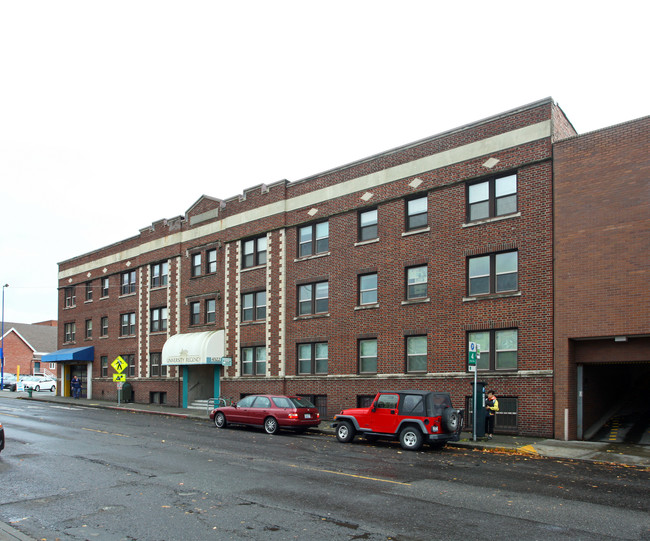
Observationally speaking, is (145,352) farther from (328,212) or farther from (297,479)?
(297,479)

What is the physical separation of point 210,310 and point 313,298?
27.7 feet

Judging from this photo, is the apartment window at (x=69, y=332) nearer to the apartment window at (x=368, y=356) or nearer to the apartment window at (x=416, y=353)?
the apartment window at (x=368, y=356)

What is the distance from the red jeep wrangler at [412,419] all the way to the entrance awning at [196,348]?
15.0 meters

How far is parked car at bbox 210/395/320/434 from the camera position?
22.0 meters

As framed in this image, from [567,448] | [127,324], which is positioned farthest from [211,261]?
[567,448]

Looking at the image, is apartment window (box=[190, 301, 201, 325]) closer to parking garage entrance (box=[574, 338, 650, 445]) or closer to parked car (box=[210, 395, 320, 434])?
parked car (box=[210, 395, 320, 434])

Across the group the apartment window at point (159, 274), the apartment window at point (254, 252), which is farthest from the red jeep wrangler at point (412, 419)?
the apartment window at point (159, 274)

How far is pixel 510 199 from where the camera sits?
22.4 metres

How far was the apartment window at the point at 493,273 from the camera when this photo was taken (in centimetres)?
2206

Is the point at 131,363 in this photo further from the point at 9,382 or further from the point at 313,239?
the point at 9,382

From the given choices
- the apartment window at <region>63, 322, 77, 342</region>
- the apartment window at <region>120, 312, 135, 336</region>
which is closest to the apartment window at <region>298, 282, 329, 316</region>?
the apartment window at <region>120, 312, 135, 336</region>

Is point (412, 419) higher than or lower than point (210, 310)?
lower

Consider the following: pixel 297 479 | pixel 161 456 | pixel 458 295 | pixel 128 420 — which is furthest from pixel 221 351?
pixel 297 479

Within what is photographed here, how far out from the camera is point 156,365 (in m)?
38.4
